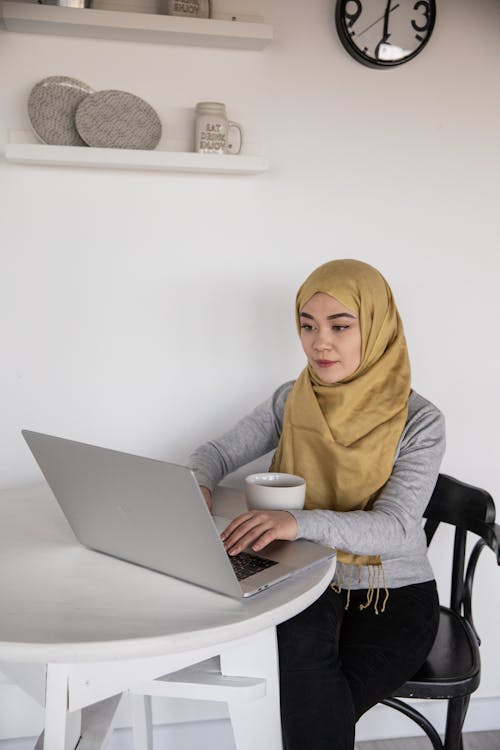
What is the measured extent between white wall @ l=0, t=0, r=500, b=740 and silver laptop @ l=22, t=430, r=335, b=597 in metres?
0.74

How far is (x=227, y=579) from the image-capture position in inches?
41.2

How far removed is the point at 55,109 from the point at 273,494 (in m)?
1.03

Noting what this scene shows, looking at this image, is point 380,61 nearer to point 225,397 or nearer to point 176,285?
point 176,285

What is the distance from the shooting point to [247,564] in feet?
3.87

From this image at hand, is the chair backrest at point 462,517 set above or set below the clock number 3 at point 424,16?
below

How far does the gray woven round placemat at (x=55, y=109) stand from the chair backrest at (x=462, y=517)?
3.62 feet

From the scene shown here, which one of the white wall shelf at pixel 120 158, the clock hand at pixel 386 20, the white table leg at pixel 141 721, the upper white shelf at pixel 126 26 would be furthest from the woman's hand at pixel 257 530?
the clock hand at pixel 386 20

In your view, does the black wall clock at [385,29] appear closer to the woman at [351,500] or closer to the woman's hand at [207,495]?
the woman at [351,500]

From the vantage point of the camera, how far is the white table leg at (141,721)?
62.4 inches

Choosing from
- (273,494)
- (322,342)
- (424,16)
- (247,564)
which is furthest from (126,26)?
(247,564)

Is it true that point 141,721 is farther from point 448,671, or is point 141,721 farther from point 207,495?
point 448,671

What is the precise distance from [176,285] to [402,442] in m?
0.70

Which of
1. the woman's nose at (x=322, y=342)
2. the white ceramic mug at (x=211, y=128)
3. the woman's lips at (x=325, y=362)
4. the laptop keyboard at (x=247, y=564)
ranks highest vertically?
the white ceramic mug at (x=211, y=128)

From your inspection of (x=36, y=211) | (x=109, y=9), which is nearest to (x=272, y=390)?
(x=36, y=211)
